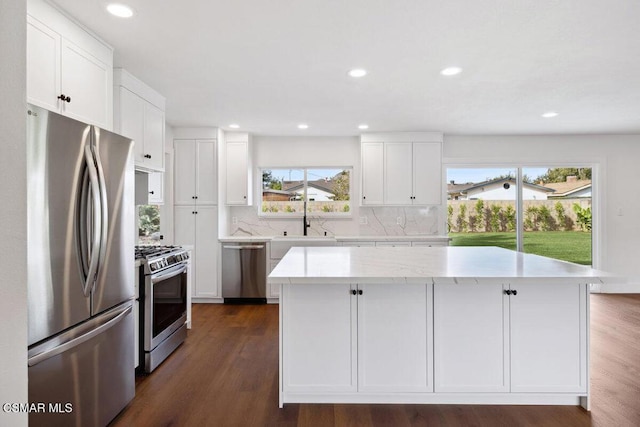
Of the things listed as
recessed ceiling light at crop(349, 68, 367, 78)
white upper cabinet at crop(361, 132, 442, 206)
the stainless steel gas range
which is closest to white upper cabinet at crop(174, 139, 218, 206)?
the stainless steel gas range

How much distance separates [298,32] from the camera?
2309mm

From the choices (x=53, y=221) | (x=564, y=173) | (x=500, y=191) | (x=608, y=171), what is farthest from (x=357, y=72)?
(x=608, y=171)

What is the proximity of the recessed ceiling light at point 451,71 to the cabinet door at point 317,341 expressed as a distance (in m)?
1.99

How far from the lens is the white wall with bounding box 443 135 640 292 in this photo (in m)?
5.38

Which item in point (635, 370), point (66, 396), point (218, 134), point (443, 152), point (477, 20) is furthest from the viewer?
point (443, 152)

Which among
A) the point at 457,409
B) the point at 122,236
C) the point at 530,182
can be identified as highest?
the point at 530,182

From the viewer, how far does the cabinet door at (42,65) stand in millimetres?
1842

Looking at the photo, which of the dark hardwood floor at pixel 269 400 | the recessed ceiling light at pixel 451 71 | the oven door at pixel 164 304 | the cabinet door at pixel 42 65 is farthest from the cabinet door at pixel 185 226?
the recessed ceiling light at pixel 451 71

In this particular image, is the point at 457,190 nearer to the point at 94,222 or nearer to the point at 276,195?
the point at 276,195

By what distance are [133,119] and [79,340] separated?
1914mm

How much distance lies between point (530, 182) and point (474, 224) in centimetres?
106

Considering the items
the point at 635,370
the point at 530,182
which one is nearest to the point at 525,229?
the point at 530,182

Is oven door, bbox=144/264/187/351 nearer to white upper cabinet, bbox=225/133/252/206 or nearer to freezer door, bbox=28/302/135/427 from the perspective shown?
freezer door, bbox=28/302/135/427

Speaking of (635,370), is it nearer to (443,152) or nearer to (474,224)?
(474,224)
